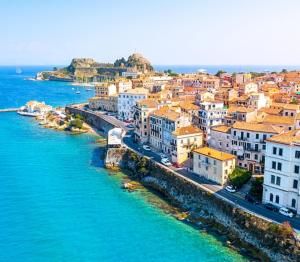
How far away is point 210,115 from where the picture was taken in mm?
65500

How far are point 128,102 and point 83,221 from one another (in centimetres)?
6135

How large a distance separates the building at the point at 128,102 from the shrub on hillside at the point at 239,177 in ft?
181

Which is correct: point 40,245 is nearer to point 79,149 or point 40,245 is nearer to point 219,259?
point 219,259

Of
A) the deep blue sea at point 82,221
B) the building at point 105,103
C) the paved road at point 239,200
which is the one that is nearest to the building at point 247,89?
the building at point 105,103

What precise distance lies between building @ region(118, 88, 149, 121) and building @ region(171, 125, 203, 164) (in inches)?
1663

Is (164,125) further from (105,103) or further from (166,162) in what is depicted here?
(105,103)

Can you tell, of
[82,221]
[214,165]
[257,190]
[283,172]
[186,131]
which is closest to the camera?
[283,172]

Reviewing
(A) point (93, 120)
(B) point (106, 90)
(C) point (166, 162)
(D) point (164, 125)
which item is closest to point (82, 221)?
(C) point (166, 162)

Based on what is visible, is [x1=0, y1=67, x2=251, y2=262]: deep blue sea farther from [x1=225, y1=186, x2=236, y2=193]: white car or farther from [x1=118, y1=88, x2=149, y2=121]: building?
[x1=118, y1=88, x2=149, y2=121]: building

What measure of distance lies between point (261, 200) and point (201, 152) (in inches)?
468

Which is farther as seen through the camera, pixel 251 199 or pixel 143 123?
pixel 143 123

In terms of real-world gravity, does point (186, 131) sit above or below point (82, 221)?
above

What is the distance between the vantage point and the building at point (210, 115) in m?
65.4

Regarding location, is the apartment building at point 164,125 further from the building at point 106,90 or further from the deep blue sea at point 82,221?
the building at point 106,90
